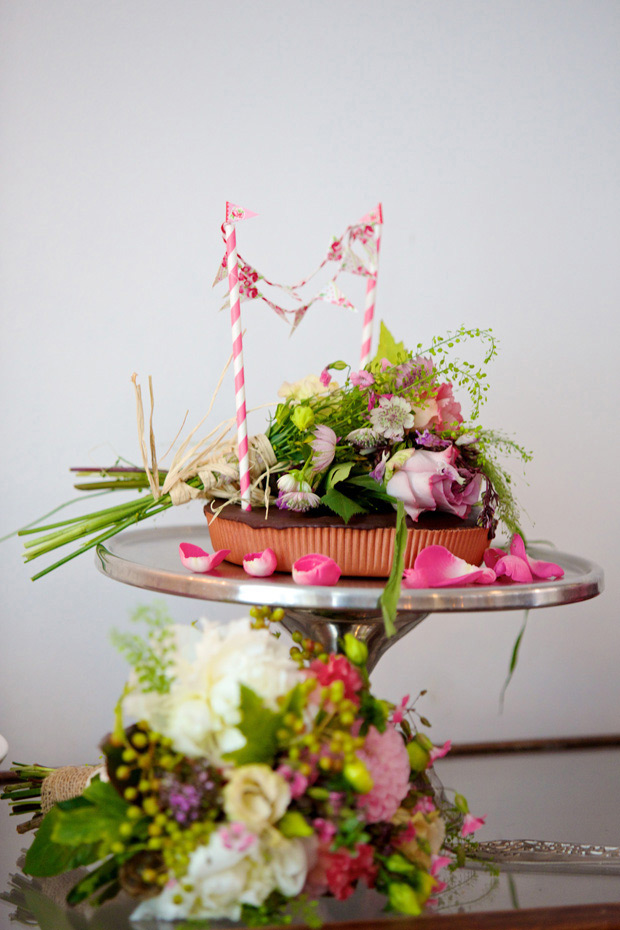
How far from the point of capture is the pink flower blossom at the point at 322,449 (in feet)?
2.60

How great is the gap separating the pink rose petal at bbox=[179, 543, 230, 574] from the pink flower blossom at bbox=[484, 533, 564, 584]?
0.88 ft

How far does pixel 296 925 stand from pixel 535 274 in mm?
1140

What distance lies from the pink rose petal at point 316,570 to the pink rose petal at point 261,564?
→ 39 millimetres

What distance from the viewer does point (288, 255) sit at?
1339 millimetres

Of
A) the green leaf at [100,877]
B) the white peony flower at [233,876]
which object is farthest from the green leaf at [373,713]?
the green leaf at [100,877]

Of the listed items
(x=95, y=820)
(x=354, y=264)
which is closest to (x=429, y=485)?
(x=354, y=264)

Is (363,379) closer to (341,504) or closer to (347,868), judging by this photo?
(341,504)

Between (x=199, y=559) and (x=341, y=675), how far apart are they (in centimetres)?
21

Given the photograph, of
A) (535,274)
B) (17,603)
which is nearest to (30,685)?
(17,603)

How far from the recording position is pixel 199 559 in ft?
2.52

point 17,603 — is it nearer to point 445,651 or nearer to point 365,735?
point 445,651

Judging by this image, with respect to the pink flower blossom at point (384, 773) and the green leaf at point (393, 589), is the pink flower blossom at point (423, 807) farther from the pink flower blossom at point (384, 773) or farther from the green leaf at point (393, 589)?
the green leaf at point (393, 589)

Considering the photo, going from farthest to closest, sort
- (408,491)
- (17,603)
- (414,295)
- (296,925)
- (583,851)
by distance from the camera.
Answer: (414,295) < (17,603) < (583,851) < (408,491) < (296,925)

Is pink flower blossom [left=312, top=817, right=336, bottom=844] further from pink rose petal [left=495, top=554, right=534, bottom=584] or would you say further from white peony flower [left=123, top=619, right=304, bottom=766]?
pink rose petal [left=495, top=554, right=534, bottom=584]
